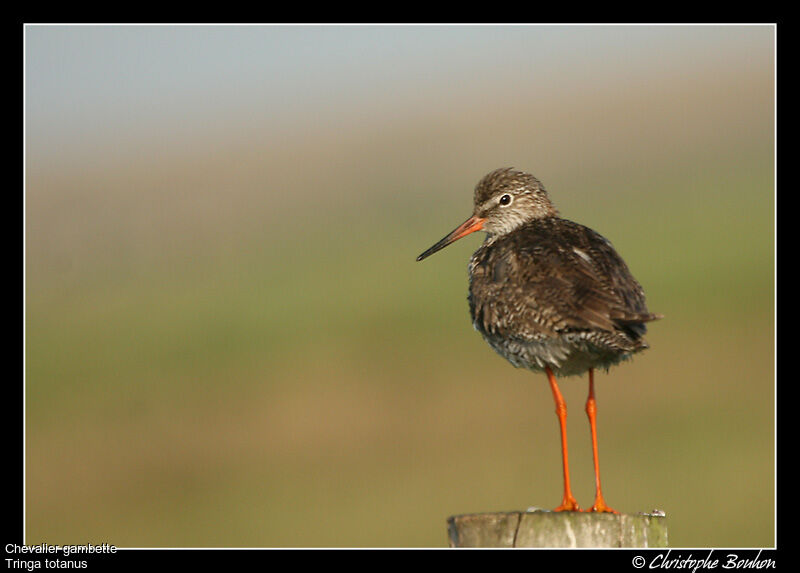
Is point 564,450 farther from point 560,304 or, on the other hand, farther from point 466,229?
point 466,229

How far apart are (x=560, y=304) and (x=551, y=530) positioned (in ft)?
7.88

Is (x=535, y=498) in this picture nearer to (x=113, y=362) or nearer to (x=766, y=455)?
(x=766, y=455)

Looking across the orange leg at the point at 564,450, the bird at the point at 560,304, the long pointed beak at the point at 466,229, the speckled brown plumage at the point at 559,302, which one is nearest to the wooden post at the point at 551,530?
the bird at the point at 560,304

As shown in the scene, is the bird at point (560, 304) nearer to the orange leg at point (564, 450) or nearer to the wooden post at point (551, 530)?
the orange leg at point (564, 450)

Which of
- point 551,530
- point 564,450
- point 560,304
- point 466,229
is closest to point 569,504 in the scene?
point 564,450

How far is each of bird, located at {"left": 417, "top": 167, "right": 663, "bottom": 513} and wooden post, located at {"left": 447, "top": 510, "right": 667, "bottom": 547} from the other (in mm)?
1741

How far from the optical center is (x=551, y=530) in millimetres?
7289

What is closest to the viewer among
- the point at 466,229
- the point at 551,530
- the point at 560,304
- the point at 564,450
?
the point at 551,530

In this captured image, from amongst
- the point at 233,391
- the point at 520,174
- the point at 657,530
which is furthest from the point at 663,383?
the point at 657,530

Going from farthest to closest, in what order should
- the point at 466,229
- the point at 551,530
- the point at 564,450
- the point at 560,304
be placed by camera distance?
the point at 466,229 → the point at 564,450 → the point at 560,304 → the point at 551,530

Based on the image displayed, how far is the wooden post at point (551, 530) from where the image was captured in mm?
7262

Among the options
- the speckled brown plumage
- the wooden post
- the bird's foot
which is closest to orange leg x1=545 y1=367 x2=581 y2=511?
the bird's foot

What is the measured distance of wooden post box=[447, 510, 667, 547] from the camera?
23.8 feet

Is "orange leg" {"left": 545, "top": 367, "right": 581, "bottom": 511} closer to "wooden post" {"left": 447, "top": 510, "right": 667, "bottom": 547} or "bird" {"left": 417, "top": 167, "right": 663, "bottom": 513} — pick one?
"bird" {"left": 417, "top": 167, "right": 663, "bottom": 513}
